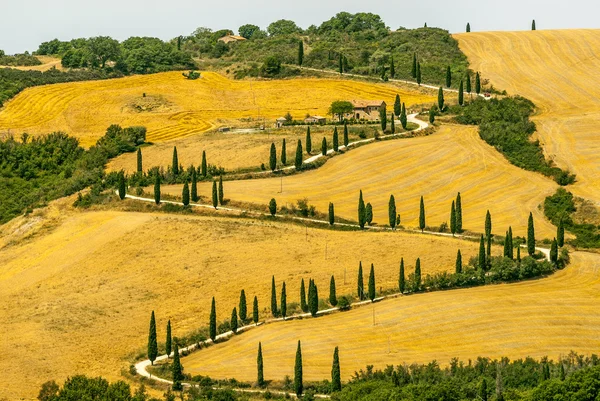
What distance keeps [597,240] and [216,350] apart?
4224cm

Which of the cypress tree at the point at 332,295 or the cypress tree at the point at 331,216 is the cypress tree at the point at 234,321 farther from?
the cypress tree at the point at 331,216

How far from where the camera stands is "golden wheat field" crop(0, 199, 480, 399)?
125 m

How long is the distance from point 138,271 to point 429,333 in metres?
31.3

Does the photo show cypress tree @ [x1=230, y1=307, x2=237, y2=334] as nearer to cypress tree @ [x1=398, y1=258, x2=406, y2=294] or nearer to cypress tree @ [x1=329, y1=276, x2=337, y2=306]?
cypress tree @ [x1=329, y1=276, x2=337, y2=306]

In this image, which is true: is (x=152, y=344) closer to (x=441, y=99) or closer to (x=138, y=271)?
(x=138, y=271)

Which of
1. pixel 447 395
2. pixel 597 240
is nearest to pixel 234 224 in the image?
pixel 597 240

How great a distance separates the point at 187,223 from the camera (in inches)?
5822

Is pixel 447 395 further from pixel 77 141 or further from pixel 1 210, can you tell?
pixel 77 141

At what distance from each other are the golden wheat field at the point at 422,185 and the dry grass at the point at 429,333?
1829cm

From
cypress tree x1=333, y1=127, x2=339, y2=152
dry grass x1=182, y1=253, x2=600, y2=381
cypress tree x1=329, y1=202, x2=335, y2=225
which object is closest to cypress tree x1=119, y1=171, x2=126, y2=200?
cypress tree x1=329, y1=202, x2=335, y2=225

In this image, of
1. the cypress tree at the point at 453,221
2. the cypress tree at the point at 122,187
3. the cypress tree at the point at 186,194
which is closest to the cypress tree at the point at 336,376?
the cypress tree at the point at 453,221

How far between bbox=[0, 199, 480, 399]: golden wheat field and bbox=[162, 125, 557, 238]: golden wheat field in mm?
7231

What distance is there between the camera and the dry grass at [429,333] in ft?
381

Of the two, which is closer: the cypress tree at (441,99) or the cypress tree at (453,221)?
the cypress tree at (453,221)
